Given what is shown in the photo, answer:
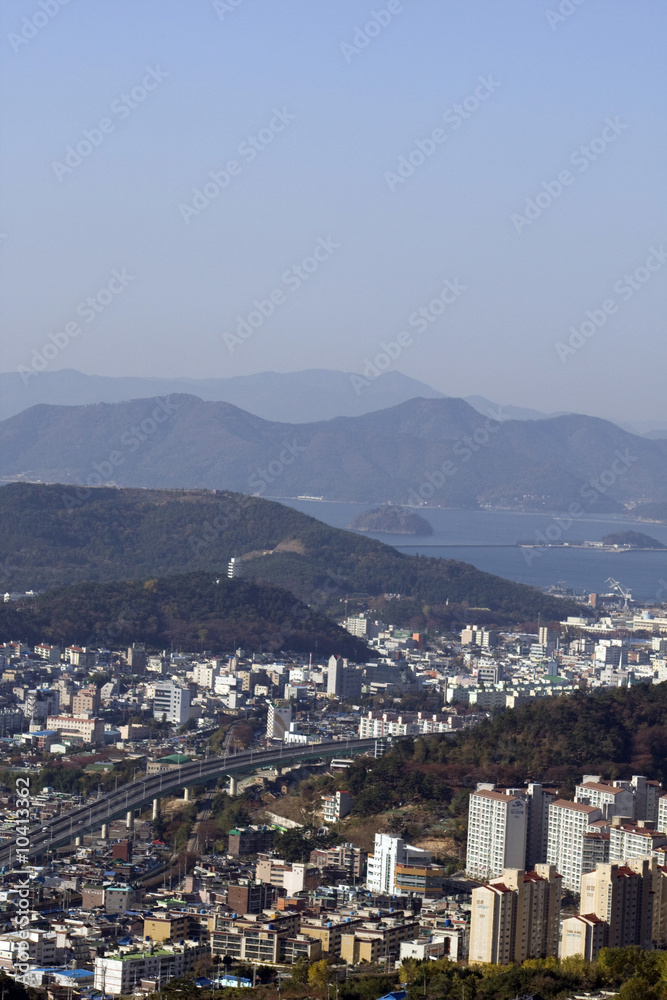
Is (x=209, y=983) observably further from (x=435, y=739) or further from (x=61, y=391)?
(x=61, y=391)

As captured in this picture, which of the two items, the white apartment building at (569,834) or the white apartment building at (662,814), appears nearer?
the white apartment building at (569,834)

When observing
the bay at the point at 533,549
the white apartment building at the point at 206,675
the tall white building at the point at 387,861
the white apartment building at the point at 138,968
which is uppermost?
the bay at the point at 533,549

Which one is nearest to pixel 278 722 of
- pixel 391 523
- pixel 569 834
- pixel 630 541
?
pixel 569 834

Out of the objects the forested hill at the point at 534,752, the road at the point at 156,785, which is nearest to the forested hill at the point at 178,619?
the road at the point at 156,785

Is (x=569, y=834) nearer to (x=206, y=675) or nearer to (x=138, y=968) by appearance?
(x=138, y=968)

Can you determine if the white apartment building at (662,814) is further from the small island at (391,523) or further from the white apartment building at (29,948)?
the small island at (391,523)

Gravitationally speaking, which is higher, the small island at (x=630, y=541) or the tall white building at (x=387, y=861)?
the small island at (x=630, y=541)
